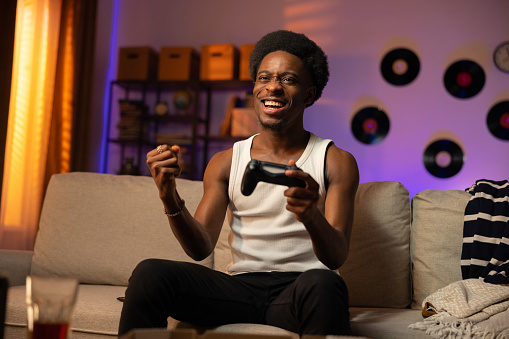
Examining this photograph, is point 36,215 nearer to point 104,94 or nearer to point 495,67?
point 104,94

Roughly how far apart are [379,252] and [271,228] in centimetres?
59

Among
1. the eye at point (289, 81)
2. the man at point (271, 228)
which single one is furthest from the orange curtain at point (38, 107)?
the eye at point (289, 81)

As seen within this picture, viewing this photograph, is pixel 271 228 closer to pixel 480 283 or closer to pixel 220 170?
pixel 220 170

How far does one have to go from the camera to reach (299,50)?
1.86 meters

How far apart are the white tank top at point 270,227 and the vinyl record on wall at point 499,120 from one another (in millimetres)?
3528

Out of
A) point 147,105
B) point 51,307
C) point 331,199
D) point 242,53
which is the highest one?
point 242,53

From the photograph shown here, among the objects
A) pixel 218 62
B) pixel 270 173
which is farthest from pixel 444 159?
pixel 270 173

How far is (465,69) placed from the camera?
490cm

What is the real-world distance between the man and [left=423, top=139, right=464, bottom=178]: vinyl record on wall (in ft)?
10.6

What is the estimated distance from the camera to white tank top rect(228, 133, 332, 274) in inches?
65.6

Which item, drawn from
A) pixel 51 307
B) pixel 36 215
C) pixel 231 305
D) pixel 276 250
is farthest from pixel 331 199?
pixel 36 215

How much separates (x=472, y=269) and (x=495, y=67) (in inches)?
138

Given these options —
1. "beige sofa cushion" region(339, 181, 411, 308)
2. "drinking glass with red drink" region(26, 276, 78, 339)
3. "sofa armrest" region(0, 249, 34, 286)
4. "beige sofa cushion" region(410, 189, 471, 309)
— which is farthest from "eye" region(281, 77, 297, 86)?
"sofa armrest" region(0, 249, 34, 286)

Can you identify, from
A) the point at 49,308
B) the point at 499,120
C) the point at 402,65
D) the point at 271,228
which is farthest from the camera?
the point at 402,65
